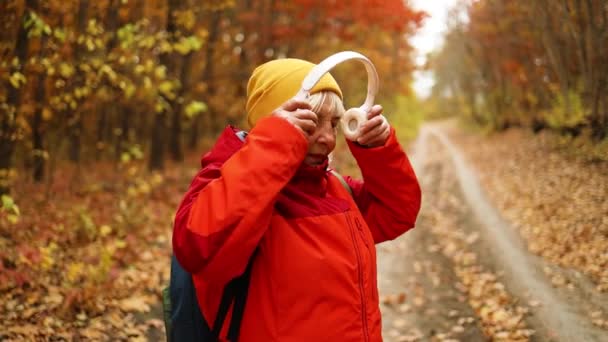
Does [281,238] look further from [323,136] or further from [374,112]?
[374,112]

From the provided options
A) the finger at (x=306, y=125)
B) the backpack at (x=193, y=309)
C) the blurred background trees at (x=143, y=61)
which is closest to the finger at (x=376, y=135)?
the finger at (x=306, y=125)

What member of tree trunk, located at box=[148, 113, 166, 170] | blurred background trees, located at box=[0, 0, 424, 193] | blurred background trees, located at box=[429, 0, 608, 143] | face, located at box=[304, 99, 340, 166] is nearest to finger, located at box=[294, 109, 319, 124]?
face, located at box=[304, 99, 340, 166]

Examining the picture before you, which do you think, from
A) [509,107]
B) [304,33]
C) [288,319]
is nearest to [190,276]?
[288,319]

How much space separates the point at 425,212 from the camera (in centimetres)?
1090

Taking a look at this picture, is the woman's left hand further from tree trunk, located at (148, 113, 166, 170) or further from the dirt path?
tree trunk, located at (148, 113, 166, 170)

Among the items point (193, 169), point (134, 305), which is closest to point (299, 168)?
point (134, 305)

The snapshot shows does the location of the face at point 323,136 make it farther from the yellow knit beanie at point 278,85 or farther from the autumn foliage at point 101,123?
the autumn foliage at point 101,123

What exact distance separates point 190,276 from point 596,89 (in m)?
9.26

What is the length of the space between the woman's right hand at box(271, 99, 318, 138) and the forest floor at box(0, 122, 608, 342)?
3.72 m

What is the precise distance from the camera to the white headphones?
1.68m

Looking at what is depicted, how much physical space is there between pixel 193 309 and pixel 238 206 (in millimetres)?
584

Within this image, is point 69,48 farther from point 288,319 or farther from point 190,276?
point 288,319

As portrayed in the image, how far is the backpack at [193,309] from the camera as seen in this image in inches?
70.1

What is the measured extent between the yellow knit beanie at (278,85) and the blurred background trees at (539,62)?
7.55 meters
